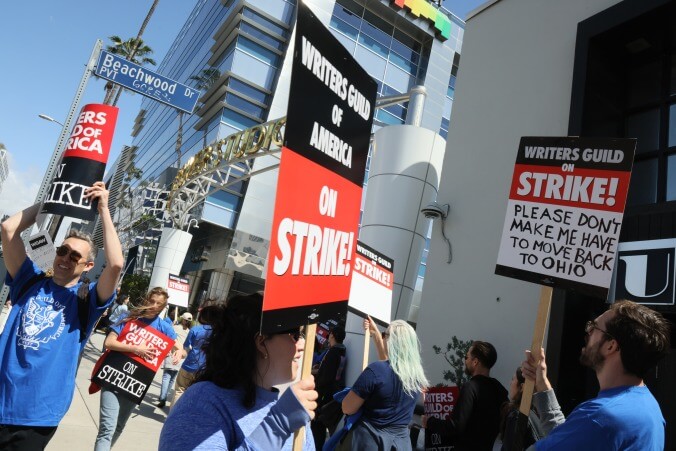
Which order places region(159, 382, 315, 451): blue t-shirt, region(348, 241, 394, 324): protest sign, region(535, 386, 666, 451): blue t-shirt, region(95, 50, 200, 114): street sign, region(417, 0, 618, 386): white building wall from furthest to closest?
region(417, 0, 618, 386): white building wall, region(95, 50, 200, 114): street sign, region(348, 241, 394, 324): protest sign, region(535, 386, 666, 451): blue t-shirt, region(159, 382, 315, 451): blue t-shirt

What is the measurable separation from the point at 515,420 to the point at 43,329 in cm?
313

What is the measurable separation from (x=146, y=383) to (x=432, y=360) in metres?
4.91

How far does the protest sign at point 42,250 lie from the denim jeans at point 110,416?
1.80 m

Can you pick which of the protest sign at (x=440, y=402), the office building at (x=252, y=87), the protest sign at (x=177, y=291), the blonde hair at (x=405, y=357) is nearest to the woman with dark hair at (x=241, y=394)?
the blonde hair at (x=405, y=357)

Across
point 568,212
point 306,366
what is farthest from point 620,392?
point 306,366

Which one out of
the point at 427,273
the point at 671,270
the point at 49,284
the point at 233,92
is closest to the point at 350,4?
the point at 233,92

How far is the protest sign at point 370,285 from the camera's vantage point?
195 inches

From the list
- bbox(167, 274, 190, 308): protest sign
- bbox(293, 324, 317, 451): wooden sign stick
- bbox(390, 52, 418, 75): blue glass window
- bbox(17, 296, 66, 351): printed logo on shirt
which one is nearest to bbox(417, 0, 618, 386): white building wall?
bbox(293, 324, 317, 451): wooden sign stick

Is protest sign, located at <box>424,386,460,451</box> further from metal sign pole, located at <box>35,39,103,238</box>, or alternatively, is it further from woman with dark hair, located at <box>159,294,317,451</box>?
metal sign pole, located at <box>35,39,103,238</box>

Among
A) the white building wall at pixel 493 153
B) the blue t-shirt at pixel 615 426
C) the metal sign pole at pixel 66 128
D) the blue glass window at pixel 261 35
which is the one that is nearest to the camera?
the blue t-shirt at pixel 615 426

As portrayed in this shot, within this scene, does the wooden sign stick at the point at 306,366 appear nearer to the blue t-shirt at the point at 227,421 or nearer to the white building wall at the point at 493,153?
the blue t-shirt at the point at 227,421

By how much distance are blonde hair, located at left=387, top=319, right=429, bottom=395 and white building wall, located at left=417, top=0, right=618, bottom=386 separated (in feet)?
11.5

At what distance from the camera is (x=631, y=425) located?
2.10 metres

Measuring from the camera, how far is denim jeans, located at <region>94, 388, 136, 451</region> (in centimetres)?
446
